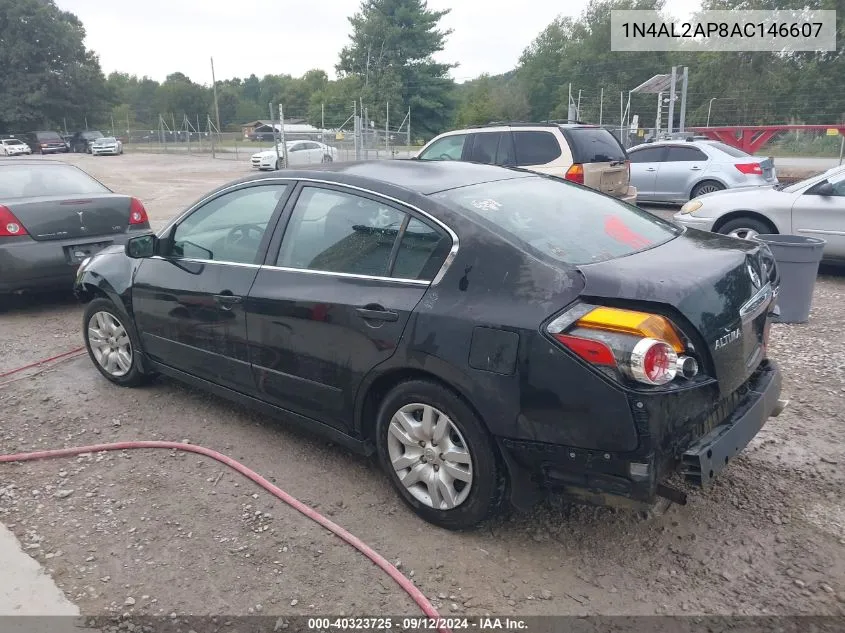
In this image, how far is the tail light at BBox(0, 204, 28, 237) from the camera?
6.25 metres

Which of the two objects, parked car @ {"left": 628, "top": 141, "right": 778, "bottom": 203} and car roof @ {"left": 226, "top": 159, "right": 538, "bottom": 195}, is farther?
parked car @ {"left": 628, "top": 141, "right": 778, "bottom": 203}

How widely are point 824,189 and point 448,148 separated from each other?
5.06 meters

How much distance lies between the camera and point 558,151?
9164mm

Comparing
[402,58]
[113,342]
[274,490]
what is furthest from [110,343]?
[402,58]

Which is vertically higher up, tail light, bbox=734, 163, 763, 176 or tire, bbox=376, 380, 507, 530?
tail light, bbox=734, 163, 763, 176

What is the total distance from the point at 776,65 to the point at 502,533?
1925 inches

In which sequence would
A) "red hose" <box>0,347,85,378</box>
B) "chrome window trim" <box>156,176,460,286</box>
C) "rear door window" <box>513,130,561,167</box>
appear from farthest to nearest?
"rear door window" <box>513,130,561,167</box>
"red hose" <box>0,347,85,378</box>
"chrome window trim" <box>156,176,460,286</box>

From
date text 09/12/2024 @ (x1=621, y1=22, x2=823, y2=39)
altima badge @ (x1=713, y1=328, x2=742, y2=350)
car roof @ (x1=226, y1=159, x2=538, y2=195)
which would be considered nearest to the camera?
altima badge @ (x1=713, y1=328, x2=742, y2=350)

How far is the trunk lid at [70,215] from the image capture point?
6.38m

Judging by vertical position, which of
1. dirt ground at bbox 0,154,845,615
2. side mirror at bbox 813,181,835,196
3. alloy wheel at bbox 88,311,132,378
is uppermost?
side mirror at bbox 813,181,835,196

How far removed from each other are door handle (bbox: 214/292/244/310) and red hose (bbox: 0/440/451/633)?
808 millimetres

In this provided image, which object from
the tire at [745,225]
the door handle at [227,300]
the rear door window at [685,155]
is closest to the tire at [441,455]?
the door handle at [227,300]

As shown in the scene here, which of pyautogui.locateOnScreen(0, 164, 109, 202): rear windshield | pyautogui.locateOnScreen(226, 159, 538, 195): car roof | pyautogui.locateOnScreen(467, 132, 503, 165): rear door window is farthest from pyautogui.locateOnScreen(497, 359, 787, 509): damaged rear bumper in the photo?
pyautogui.locateOnScreen(467, 132, 503, 165): rear door window

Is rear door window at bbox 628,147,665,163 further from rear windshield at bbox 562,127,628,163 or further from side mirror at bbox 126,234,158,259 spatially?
side mirror at bbox 126,234,158,259
